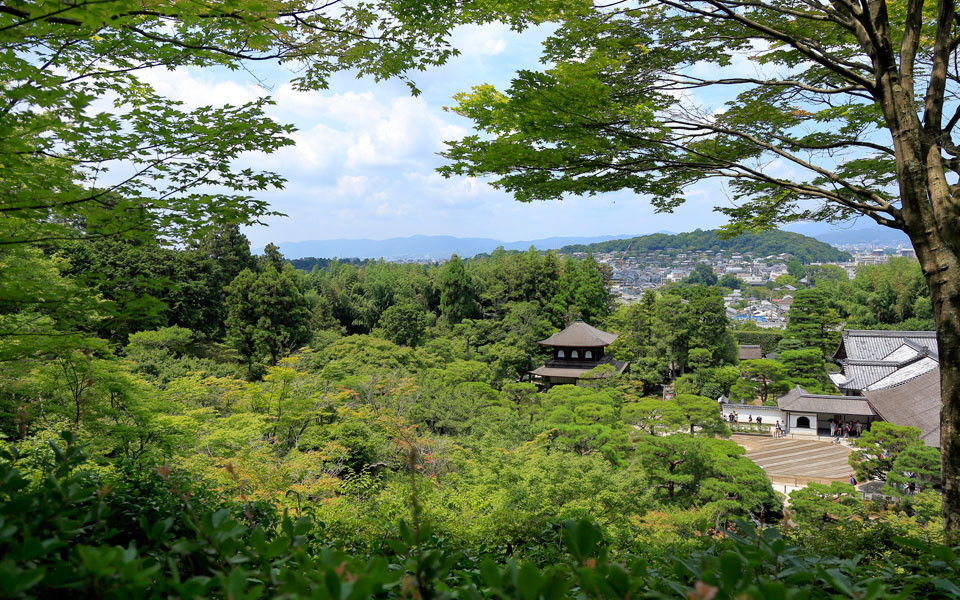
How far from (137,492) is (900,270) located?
147ft

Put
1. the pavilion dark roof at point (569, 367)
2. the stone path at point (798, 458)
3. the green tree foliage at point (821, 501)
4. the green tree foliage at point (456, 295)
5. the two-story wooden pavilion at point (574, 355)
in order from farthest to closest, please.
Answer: the green tree foliage at point (456, 295) → the two-story wooden pavilion at point (574, 355) → the pavilion dark roof at point (569, 367) → the stone path at point (798, 458) → the green tree foliage at point (821, 501)

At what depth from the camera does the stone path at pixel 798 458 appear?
13086mm

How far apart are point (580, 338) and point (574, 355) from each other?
0.94 meters

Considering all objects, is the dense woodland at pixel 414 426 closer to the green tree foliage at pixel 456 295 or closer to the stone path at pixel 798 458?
the stone path at pixel 798 458

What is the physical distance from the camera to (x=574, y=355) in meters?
22.1

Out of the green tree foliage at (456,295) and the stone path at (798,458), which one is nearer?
the stone path at (798,458)

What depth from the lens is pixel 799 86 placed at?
12.0 ft

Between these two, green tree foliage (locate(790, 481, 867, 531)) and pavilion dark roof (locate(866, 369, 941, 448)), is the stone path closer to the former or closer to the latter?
pavilion dark roof (locate(866, 369, 941, 448))

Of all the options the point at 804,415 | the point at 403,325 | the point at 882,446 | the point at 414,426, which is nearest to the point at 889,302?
the point at 804,415

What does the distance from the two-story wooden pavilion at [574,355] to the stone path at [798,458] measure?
20.4ft

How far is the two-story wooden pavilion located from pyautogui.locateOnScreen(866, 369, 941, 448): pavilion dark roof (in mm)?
9196

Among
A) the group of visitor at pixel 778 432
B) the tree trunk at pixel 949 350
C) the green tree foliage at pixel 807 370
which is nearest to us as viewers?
the tree trunk at pixel 949 350

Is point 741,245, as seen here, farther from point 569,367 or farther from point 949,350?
point 949,350

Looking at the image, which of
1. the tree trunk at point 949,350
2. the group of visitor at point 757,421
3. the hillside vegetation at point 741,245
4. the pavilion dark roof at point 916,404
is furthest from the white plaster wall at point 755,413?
the hillside vegetation at point 741,245
